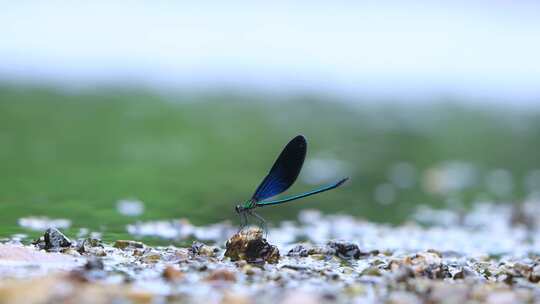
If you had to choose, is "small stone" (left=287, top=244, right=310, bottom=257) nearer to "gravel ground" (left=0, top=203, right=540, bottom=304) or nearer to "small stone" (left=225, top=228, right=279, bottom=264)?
"gravel ground" (left=0, top=203, right=540, bottom=304)

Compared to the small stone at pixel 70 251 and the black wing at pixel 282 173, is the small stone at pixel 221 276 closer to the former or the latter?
the small stone at pixel 70 251

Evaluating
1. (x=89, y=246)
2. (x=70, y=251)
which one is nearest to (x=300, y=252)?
(x=89, y=246)

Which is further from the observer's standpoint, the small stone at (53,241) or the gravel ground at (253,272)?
the small stone at (53,241)

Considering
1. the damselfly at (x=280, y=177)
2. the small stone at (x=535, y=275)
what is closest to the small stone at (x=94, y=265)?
the damselfly at (x=280, y=177)

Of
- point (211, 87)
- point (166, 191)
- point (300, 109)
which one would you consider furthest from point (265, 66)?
point (166, 191)

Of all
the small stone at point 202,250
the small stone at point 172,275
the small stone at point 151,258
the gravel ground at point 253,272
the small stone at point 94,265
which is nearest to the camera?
the gravel ground at point 253,272

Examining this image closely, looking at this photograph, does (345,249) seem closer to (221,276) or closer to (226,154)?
(221,276)
